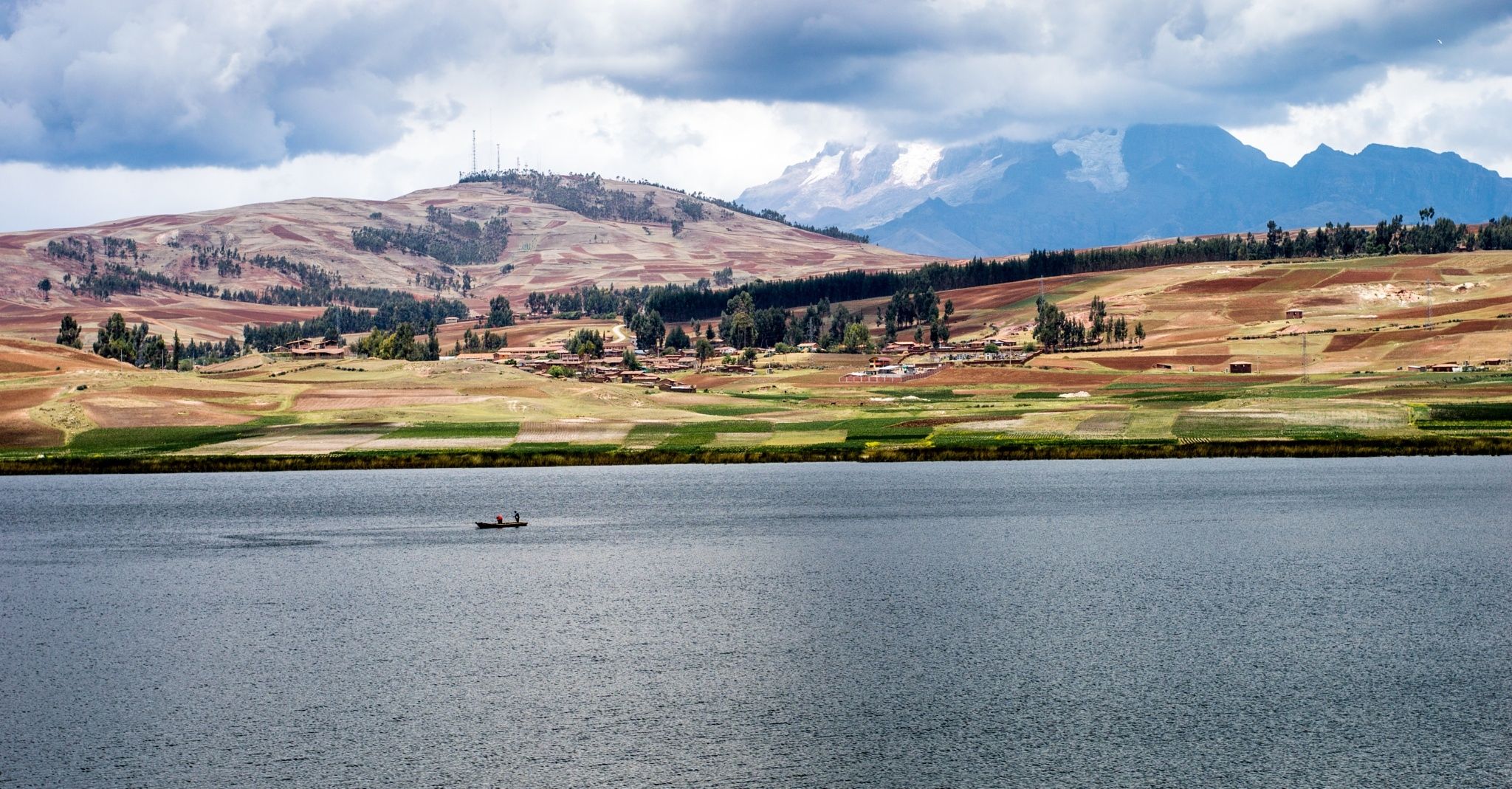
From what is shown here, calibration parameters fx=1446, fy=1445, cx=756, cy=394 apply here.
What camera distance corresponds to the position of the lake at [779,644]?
4144cm

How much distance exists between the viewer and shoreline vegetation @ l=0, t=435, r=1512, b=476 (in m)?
125

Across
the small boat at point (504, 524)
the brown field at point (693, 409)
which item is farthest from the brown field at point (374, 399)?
the small boat at point (504, 524)

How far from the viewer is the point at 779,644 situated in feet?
184

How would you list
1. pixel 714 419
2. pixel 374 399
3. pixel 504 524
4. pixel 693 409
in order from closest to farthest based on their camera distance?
pixel 504 524 → pixel 714 419 → pixel 374 399 → pixel 693 409

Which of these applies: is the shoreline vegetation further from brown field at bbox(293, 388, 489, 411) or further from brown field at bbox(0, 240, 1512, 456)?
brown field at bbox(293, 388, 489, 411)

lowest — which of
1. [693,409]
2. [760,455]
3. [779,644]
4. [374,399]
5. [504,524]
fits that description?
[779,644]

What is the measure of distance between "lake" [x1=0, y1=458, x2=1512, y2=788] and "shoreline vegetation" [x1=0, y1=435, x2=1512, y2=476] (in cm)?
2217

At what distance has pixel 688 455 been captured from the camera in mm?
135125

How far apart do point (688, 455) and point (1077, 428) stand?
38086 millimetres

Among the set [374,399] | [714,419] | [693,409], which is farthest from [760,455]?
[374,399]

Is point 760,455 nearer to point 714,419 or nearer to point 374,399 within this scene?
point 714,419

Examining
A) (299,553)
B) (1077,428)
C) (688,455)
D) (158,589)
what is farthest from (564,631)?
(1077,428)

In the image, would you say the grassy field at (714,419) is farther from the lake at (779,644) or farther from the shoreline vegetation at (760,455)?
the lake at (779,644)

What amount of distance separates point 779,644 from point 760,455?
7776cm
